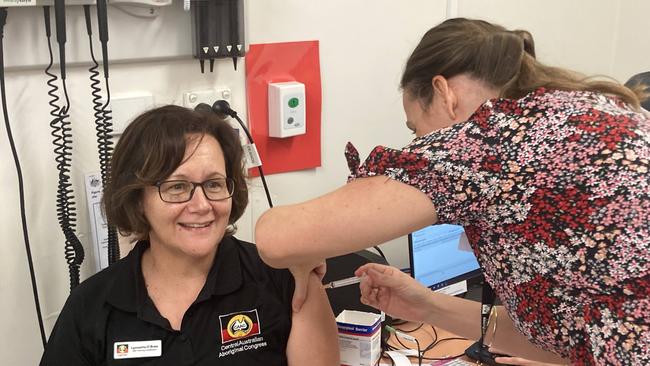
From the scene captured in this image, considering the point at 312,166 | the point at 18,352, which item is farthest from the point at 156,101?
the point at 18,352

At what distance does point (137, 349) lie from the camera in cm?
150

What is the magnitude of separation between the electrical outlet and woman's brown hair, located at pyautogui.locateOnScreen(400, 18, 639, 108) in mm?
707

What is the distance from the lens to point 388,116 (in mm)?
2254

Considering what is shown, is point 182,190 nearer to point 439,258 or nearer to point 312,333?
point 312,333

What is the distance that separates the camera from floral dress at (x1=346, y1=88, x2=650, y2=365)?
1.05 meters

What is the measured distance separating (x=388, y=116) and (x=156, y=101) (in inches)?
29.9

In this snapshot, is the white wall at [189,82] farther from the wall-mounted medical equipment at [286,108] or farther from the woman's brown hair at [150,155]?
the woman's brown hair at [150,155]

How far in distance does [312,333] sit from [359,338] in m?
0.25

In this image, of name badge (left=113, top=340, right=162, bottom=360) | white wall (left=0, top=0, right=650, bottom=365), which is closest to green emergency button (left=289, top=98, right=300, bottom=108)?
white wall (left=0, top=0, right=650, bottom=365)

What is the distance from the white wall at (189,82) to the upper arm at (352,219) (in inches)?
30.4

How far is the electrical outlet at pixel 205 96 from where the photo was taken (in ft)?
6.03

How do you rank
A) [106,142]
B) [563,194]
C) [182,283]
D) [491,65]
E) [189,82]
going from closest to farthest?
[563,194], [491,65], [182,283], [106,142], [189,82]

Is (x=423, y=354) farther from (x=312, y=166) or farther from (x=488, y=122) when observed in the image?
(x=488, y=122)

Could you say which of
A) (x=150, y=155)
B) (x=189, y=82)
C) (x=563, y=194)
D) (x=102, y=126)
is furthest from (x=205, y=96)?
(x=563, y=194)
